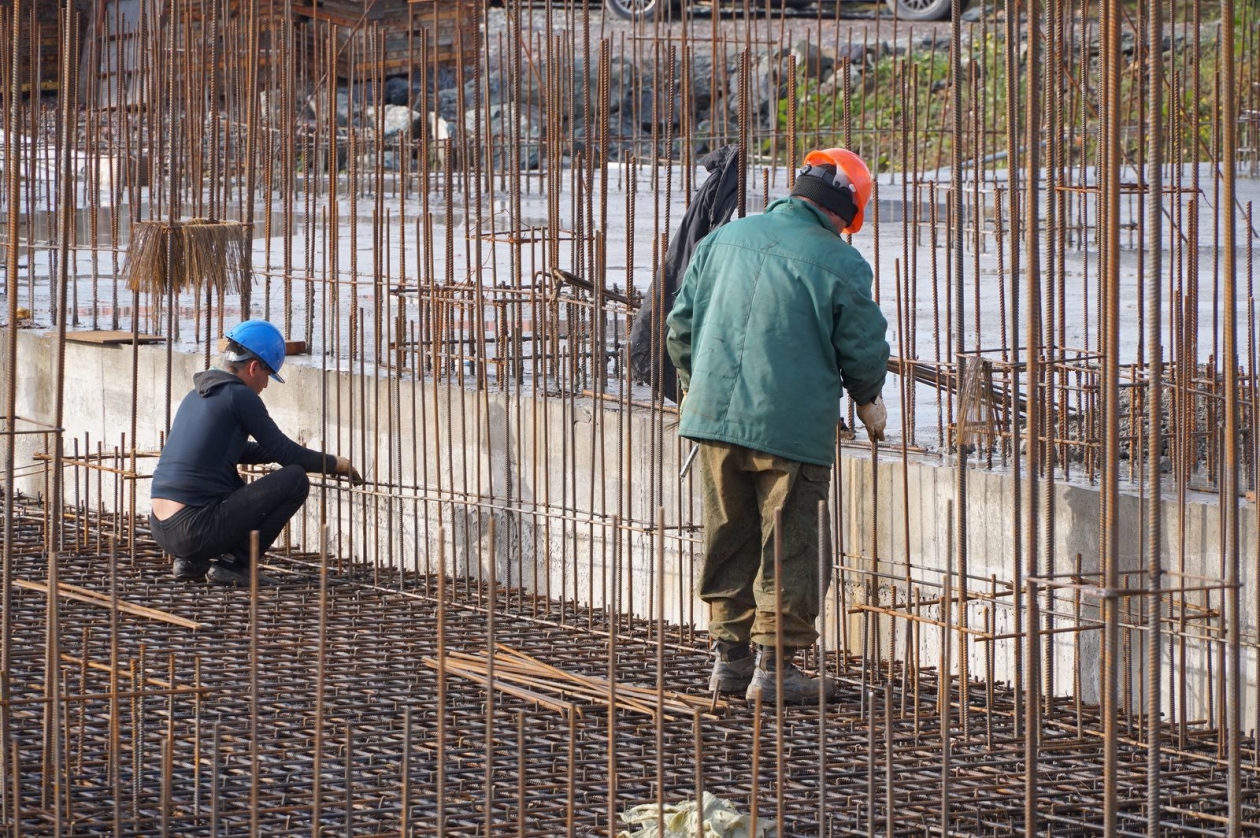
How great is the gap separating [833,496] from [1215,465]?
3.99 ft

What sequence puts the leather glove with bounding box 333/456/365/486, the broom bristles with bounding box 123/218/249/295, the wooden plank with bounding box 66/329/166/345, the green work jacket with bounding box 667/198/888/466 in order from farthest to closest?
the wooden plank with bounding box 66/329/166/345
the broom bristles with bounding box 123/218/249/295
the leather glove with bounding box 333/456/365/486
the green work jacket with bounding box 667/198/888/466

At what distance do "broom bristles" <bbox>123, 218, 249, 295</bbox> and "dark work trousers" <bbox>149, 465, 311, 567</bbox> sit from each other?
0.98 m

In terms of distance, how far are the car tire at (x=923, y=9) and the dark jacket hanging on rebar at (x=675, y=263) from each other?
14.9 metres

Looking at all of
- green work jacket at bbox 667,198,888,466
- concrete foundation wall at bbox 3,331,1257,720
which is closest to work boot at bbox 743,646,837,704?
concrete foundation wall at bbox 3,331,1257,720

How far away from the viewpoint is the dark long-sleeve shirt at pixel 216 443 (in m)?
7.68

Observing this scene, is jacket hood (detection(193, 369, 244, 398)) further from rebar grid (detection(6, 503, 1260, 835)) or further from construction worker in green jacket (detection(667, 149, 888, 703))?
construction worker in green jacket (detection(667, 149, 888, 703))

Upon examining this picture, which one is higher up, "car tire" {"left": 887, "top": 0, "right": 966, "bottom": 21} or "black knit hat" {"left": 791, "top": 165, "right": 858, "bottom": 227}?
"car tire" {"left": 887, "top": 0, "right": 966, "bottom": 21}

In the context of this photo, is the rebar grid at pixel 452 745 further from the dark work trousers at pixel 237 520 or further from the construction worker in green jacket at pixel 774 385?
the dark work trousers at pixel 237 520

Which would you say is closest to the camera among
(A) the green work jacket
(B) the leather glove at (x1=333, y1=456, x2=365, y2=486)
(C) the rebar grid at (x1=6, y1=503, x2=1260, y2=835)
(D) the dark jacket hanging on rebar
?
(C) the rebar grid at (x1=6, y1=503, x2=1260, y2=835)

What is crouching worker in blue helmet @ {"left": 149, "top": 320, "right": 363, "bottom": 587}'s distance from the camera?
7655mm

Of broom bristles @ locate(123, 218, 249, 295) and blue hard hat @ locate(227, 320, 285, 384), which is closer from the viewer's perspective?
blue hard hat @ locate(227, 320, 285, 384)

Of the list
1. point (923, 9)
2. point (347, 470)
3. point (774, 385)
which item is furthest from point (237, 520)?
point (923, 9)

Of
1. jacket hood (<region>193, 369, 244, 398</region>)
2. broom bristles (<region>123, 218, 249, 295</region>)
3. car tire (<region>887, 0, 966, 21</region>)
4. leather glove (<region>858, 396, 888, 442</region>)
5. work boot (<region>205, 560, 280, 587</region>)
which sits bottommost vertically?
work boot (<region>205, 560, 280, 587</region>)

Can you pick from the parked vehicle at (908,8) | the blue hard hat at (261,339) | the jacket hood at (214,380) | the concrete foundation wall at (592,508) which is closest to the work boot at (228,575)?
the concrete foundation wall at (592,508)
